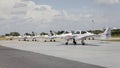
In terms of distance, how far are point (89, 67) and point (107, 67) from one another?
1.11 meters

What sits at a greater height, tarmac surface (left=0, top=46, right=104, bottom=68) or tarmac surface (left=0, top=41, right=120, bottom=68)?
tarmac surface (left=0, top=46, right=104, bottom=68)

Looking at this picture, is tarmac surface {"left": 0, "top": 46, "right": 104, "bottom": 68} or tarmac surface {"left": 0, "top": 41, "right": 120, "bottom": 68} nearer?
tarmac surface {"left": 0, "top": 46, "right": 104, "bottom": 68}

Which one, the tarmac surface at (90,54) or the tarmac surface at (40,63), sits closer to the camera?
the tarmac surface at (40,63)

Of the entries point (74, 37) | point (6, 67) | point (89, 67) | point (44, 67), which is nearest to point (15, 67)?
point (6, 67)

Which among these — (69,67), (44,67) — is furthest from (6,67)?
(69,67)

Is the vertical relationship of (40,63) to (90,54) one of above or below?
above

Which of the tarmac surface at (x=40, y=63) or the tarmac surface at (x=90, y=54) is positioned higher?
the tarmac surface at (x=40, y=63)

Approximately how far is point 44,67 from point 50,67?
1.39 feet

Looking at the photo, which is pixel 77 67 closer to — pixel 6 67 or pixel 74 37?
pixel 6 67

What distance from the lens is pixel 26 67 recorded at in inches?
749

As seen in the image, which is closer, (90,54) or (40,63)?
(40,63)

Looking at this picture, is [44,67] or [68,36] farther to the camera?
[68,36]

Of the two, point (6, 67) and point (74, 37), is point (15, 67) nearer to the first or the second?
point (6, 67)

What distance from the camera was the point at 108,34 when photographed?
68.5 meters
